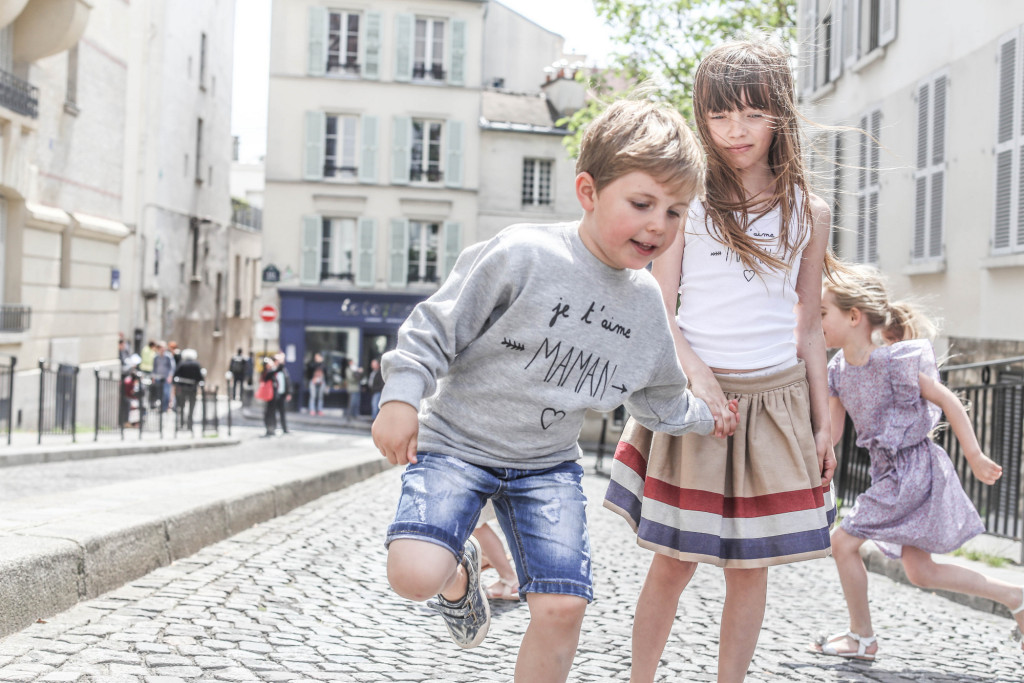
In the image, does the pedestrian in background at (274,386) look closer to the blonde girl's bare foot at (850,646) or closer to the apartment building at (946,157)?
the apartment building at (946,157)

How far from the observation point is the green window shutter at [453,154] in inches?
1305

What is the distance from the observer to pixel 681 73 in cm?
2188

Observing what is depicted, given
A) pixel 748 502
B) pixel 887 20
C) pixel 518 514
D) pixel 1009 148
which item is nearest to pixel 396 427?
pixel 518 514

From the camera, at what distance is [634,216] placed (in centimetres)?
263

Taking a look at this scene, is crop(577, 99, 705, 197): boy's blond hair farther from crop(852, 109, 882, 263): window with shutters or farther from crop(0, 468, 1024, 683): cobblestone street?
crop(852, 109, 882, 263): window with shutters

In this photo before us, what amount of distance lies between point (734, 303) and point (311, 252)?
30.3m

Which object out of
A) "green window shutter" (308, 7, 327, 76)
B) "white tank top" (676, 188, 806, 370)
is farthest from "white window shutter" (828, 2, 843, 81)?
"green window shutter" (308, 7, 327, 76)

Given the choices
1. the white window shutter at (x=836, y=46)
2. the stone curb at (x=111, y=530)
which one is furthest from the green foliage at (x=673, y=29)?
the stone curb at (x=111, y=530)

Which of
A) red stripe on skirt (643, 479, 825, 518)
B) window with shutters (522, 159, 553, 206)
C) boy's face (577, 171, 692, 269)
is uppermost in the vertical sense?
window with shutters (522, 159, 553, 206)

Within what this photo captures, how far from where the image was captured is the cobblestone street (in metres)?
3.49

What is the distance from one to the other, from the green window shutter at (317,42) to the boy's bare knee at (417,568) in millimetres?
32117

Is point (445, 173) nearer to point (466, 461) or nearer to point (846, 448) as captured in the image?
point (846, 448)

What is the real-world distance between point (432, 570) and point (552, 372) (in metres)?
0.53

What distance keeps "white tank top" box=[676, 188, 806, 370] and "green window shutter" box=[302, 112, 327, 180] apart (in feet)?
100
